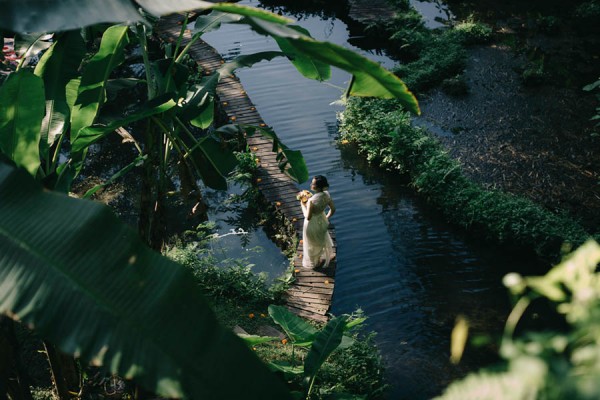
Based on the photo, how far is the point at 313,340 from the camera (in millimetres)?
4082

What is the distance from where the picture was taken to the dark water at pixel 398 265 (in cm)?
646

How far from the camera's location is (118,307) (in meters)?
1.69

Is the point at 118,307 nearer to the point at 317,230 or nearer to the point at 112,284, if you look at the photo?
the point at 112,284

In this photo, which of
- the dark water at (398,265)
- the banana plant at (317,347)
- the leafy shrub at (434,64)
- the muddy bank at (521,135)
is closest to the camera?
the banana plant at (317,347)

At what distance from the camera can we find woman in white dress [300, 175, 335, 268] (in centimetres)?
745

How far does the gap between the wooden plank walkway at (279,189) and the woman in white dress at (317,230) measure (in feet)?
0.47

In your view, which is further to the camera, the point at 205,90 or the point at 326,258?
the point at 326,258

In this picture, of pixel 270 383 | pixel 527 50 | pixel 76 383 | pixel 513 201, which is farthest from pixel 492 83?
pixel 270 383

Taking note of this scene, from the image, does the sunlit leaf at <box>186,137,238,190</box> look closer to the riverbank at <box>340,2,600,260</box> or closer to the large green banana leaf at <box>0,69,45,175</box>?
the large green banana leaf at <box>0,69,45,175</box>

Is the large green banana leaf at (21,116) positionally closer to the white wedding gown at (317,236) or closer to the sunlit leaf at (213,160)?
the sunlit leaf at (213,160)

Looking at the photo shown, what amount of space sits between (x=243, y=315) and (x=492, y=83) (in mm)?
8341

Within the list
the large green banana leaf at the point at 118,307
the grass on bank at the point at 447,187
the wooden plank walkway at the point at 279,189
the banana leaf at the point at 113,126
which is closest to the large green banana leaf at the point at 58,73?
the banana leaf at the point at 113,126

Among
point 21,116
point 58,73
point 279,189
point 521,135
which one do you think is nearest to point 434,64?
point 521,135

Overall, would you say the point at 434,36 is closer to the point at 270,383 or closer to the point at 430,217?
the point at 430,217
